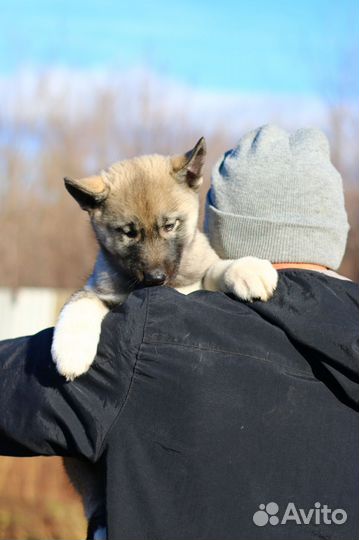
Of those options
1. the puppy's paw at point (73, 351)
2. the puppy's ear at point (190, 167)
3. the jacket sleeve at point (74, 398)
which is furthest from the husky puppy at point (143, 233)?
the jacket sleeve at point (74, 398)

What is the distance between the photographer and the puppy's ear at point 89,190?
3627 mm

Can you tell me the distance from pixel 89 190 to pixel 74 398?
169 cm

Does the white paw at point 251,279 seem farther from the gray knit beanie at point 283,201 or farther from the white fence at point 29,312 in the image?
the white fence at point 29,312

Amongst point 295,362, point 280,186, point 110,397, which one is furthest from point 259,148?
point 110,397

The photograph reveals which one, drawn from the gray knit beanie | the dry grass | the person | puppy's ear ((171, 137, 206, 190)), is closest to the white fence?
the dry grass

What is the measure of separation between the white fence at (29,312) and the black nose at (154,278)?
9505mm

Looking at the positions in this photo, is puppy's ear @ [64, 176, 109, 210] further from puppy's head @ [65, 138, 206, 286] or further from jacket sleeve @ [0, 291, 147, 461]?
jacket sleeve @ [0, 291, 147, 461]

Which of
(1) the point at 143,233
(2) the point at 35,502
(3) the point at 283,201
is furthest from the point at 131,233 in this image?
(2) the point at 35,502

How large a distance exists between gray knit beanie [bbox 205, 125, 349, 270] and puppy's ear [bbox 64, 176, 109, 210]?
0.94m

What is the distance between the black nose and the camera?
3.34 metres

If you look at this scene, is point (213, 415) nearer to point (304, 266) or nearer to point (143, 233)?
point (304, 266)

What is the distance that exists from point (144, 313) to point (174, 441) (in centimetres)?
38

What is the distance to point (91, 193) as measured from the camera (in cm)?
366

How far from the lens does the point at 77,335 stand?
2.49 meters
